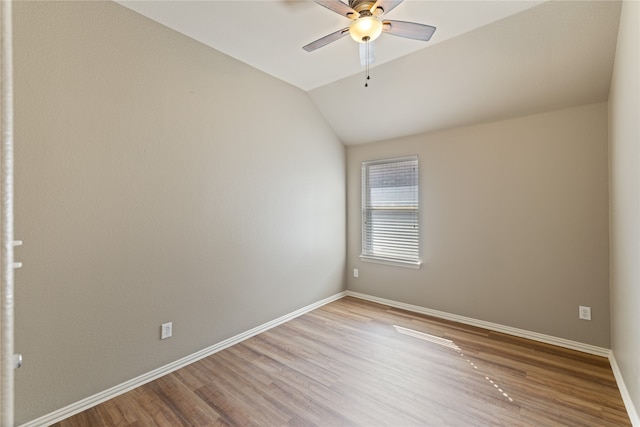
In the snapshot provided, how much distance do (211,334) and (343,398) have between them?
4.35 ft

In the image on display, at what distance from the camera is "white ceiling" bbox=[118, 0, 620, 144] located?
85.4 inches

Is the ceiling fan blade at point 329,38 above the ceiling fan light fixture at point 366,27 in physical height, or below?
above

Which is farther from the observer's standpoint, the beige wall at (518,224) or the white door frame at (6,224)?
the beige wall at (518,224)

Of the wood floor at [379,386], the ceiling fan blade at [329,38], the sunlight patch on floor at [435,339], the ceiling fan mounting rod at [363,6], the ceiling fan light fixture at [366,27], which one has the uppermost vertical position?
the ceiling fan mounting rod at [363,6]

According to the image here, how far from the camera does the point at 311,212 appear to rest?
3752mm

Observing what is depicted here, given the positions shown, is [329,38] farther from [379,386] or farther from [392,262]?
[392,262]

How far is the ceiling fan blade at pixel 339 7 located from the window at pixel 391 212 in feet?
7.22

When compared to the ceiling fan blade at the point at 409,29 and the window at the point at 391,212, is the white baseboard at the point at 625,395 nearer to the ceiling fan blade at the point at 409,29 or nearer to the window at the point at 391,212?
the window at the point at 391,212

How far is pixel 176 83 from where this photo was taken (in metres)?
2.45

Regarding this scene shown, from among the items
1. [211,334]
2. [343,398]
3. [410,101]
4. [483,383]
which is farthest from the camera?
[410,101]

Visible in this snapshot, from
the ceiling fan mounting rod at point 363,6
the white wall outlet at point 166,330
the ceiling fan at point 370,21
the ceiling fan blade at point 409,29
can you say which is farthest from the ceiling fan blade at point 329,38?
the white wall outlet at point 166,330

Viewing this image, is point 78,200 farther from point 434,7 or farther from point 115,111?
point 434,7

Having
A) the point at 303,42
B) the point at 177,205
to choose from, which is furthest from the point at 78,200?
the point at 303,42

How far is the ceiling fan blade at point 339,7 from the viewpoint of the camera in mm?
1715
